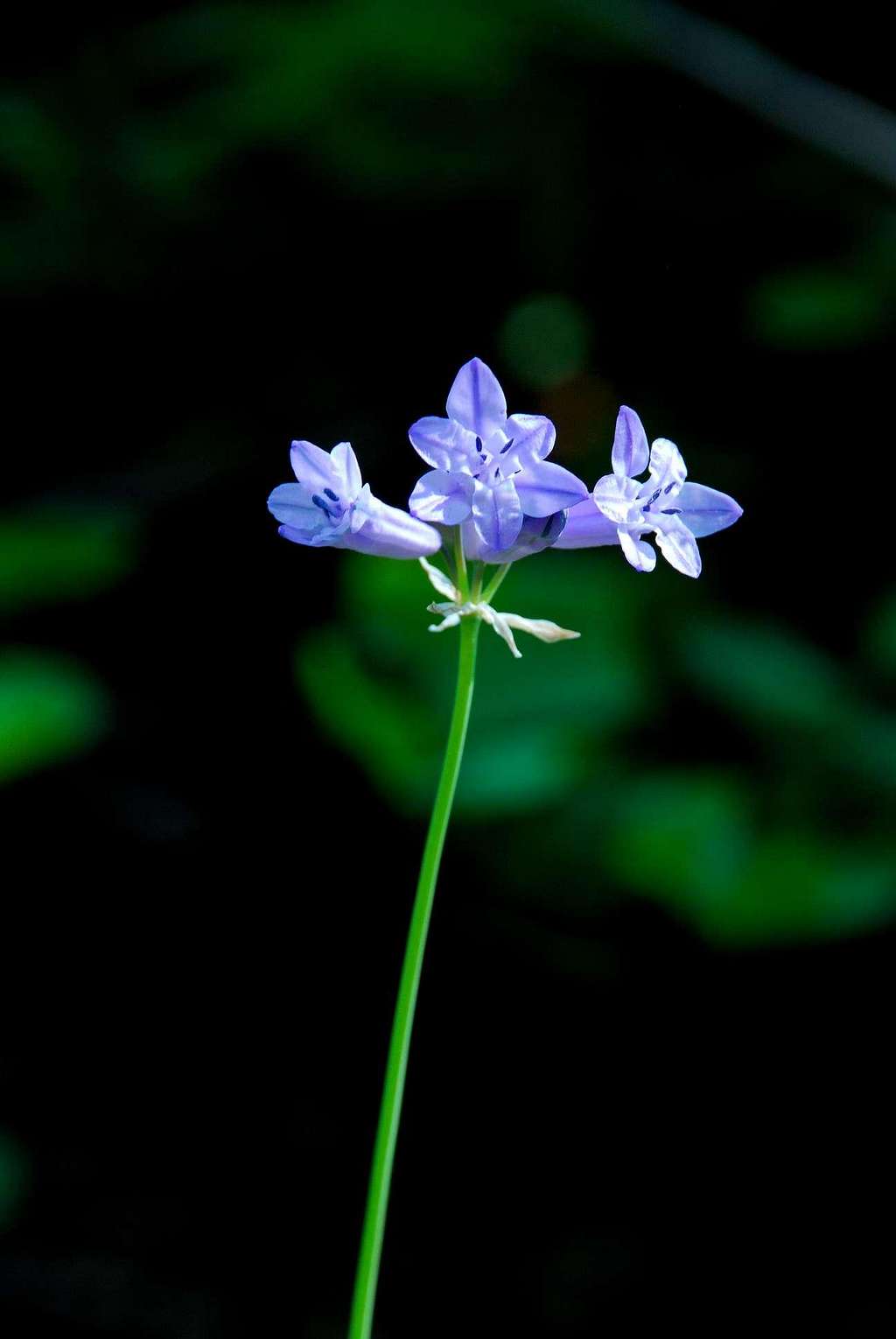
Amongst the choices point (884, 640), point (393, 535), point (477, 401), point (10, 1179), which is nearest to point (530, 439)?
point (477, 401)

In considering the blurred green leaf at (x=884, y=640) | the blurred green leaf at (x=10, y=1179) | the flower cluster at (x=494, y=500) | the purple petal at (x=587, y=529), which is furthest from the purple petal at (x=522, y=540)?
the blurred green leaf at (x=10, y=1179)

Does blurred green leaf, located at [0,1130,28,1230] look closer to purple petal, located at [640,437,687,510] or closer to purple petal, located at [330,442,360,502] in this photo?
purple petal, located at [330,442,360,502]

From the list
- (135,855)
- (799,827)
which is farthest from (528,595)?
(135,855)

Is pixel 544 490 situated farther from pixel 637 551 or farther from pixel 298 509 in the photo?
pixel 298 509

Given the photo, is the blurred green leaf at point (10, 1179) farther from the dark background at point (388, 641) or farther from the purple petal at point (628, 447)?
the purple petal at point (628, 447)

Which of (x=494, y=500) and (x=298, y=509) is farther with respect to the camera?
(x=298, y=509)

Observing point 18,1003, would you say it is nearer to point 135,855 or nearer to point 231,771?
point 135,855

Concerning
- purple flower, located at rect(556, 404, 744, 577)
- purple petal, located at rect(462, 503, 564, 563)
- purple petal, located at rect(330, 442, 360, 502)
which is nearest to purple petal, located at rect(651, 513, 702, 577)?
purple flower, located at rect(556, 404, 744, 577)
